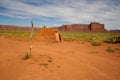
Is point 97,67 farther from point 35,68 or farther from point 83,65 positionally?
point 35,68

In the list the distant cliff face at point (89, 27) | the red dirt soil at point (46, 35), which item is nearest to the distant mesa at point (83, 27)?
the distant cliff face at point (89, 27)

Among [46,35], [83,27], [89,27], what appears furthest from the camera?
[83,27]

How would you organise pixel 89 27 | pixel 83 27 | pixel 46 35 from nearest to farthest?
pixel 46 35 < pixel 89 27 < pixel 83 27

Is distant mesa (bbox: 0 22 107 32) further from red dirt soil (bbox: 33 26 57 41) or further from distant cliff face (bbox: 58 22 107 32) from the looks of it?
red dirt soil (bbox: 33 26 57 41)

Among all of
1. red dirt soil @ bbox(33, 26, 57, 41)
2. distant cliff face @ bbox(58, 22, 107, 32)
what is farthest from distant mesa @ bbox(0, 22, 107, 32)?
red dirt soil @ bbox(33, 26, 57, 41)

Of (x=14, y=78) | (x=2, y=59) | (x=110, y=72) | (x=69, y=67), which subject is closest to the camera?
(x=14, y=78)

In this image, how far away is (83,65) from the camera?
8.12 meters

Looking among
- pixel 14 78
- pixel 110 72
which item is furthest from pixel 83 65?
pixel 14 78

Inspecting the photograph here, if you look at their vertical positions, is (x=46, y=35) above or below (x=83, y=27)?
below

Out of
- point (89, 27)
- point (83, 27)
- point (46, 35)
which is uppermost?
point (83, 27)

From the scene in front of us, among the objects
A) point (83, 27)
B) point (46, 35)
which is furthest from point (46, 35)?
point (83, 27)

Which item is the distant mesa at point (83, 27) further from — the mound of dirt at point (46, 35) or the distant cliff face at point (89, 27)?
the mound of dirt at point (46, 35)

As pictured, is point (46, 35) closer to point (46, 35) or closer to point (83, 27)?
point (46, 35)

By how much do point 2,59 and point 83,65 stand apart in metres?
4.76
